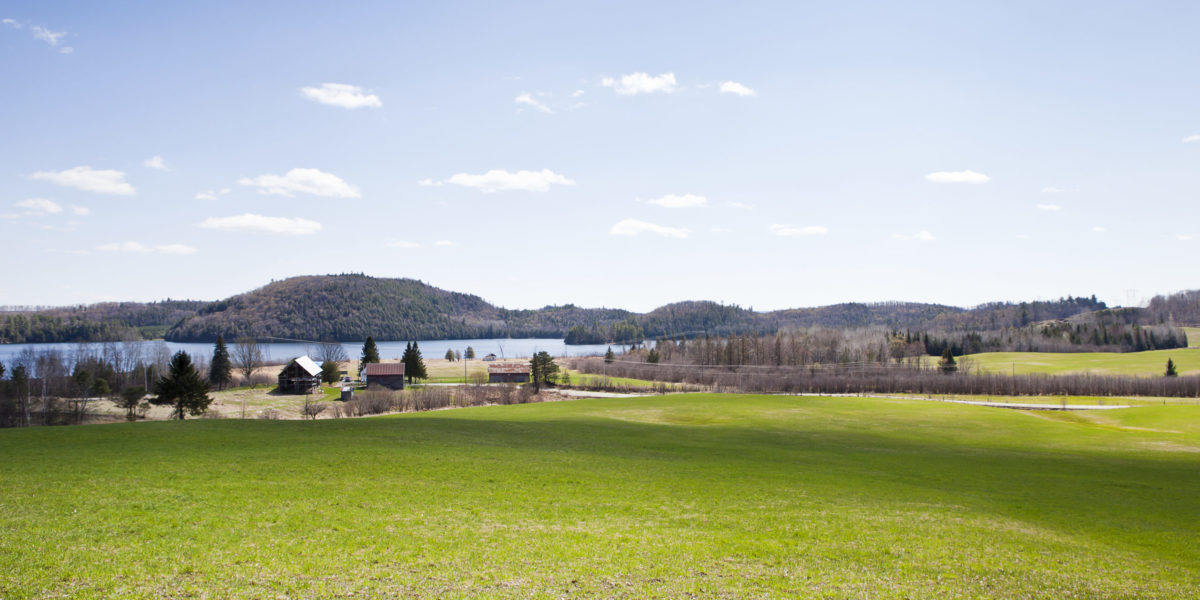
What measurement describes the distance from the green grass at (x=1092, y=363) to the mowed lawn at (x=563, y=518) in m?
104

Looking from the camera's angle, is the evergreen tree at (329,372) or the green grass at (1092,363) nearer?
the evergreen tree at (329,372)

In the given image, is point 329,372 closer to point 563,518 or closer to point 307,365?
point 307,365

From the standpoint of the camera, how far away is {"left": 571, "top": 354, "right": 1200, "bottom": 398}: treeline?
91.1m

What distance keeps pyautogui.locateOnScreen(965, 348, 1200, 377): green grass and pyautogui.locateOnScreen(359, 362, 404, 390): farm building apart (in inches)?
3908

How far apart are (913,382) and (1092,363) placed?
58509 mm

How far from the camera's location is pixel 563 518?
16.7 meters

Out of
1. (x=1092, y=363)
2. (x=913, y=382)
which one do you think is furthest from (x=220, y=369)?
(x=1092, y=363)

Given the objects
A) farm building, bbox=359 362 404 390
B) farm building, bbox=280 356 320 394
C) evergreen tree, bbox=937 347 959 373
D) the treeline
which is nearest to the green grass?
evergreen tree, bbox=937 347 959 373

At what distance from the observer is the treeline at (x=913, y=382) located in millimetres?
91138

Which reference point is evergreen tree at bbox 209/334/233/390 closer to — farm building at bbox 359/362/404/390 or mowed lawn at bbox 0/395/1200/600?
farm building at bbox 359/362/404/390

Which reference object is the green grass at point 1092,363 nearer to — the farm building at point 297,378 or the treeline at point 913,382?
the treeline at point 913,382

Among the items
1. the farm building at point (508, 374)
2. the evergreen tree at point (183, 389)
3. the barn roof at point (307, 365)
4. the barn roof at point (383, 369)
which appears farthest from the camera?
the farm building at point (508, 374)

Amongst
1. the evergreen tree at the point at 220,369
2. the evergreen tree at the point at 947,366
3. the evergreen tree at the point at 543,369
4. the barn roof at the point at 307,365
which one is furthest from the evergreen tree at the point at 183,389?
the evergreen tree at the point at 947,366

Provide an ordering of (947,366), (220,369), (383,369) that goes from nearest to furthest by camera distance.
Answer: (383,369)
(220,369)
(947,366)
